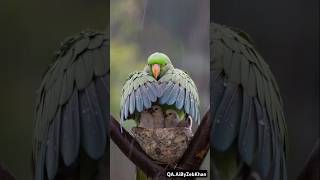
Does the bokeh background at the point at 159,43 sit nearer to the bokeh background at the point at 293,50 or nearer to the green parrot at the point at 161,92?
the green parrot at the point at 161,92

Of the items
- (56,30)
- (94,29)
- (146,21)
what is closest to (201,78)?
(146,21)

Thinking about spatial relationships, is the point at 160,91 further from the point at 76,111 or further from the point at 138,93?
the point at 76,111

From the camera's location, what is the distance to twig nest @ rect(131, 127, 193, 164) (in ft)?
12.0

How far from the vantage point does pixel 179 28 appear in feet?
12.1

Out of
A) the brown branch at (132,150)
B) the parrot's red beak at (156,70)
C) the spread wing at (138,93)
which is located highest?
the parrot's red beak at (156,70)

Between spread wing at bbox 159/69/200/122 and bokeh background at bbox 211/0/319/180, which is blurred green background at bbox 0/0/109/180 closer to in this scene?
spread wing at bbox 159/69/200/122

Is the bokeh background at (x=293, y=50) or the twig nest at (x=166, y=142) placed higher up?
the bokeh background at (x=293, y=50)

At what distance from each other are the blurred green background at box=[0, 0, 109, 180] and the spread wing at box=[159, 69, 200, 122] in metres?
0.89

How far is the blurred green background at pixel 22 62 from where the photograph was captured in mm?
3779

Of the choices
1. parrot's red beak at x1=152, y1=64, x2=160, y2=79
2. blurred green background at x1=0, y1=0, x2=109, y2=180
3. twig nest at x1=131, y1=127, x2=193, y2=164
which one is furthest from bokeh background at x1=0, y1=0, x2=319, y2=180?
twig nest at x1=131, y1=127, x2=193, y2=164

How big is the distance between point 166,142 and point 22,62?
1290 mm

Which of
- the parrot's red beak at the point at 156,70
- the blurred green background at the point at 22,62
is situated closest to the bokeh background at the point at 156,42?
the blurred green background at the point at 22,62

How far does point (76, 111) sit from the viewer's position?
145 inches

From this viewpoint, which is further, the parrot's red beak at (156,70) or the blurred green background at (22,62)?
the blurred green background at (22,62)
